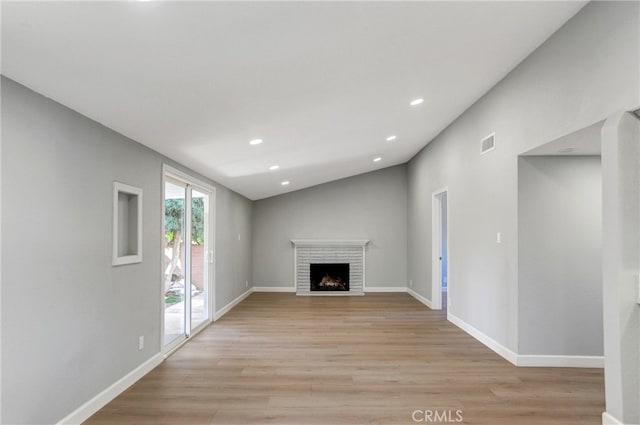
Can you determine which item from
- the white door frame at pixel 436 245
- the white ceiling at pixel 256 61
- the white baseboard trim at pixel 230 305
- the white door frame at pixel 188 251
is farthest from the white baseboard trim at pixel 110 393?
the white door frame at pixel 436 245

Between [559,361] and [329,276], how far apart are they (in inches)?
214

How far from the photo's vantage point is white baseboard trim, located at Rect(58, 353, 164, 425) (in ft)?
8.43

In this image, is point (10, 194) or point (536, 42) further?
point (536, 42)

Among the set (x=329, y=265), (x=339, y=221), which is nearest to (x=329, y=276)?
(x=329, y=265)

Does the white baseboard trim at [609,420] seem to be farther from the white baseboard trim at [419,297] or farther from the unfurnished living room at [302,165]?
the white baseboard trim at [419,297]

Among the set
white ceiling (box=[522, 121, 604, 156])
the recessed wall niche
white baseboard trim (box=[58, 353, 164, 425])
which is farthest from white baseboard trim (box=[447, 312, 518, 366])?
the recessed wall niche

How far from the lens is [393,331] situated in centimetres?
514

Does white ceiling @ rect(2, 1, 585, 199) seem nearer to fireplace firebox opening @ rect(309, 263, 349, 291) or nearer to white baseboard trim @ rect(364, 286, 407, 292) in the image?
fireplace firebox opening @ rect(309, 263, 349, 291)

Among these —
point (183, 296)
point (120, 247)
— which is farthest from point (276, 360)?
point (120, 247)

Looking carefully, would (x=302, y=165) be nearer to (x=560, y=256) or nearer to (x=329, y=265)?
(x=329, y=265)

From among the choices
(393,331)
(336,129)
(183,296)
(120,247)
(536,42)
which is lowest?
(393,331)

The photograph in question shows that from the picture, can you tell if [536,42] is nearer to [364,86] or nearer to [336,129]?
[364,86]

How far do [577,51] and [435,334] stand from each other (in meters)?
3.63

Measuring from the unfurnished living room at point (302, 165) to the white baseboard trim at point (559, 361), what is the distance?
21mm
